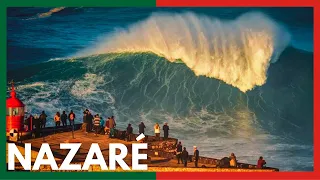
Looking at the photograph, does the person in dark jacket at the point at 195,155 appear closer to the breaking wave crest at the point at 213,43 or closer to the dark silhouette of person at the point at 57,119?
the breaking wave crest at the point at 213,43

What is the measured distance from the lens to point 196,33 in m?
29.4

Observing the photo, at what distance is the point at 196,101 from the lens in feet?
96.9

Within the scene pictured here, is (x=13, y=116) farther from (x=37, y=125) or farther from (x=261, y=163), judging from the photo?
(x=261, y=163)

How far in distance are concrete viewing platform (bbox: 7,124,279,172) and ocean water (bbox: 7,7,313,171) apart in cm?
31

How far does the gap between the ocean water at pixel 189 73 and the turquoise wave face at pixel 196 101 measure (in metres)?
0.02

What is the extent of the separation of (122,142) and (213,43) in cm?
290

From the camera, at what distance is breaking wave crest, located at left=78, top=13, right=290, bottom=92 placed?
2931 cm

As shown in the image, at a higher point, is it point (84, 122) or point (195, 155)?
point (84, 122)

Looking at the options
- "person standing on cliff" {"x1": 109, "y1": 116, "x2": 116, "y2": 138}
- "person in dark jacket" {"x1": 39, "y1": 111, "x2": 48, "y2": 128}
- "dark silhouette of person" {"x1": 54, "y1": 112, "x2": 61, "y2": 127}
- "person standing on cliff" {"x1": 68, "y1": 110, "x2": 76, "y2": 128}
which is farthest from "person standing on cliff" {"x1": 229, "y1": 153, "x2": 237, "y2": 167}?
"person in dark jacket" {"x1": 39, "y1": 111, "x2": 48, "y2": 128}

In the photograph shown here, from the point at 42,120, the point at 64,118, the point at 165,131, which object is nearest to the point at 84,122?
the point at 64,118

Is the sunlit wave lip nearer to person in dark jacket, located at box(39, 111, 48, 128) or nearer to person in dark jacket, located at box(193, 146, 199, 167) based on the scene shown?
person in dark jacket, located at box(39, 111, 48, 128)

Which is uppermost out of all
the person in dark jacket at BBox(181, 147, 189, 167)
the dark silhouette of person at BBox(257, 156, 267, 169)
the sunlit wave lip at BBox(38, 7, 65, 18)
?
the sunlit wave lip at BBox(38, 7, 65, 18)

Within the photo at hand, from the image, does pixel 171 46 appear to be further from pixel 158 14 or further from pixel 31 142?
pixel 31 142

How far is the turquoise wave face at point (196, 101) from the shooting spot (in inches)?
1150
